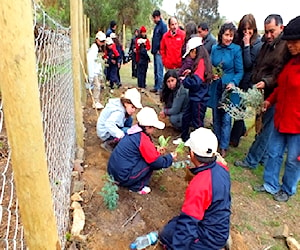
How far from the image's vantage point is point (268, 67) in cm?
384

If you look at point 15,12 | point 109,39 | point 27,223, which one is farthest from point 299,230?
point 109,39

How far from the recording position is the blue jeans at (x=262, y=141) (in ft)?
13.1

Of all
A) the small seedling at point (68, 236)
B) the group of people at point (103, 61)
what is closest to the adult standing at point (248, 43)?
the small seedling at point (68, 236)

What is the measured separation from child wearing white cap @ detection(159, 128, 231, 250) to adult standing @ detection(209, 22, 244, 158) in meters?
2.13

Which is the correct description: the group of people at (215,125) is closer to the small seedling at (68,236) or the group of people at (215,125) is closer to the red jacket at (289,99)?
the red jacket at (289,99)

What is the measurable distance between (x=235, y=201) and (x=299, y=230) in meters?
0.69

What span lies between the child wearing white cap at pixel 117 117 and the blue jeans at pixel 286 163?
1.68 m

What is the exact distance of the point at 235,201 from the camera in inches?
137

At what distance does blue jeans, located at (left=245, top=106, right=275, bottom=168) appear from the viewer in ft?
13.1

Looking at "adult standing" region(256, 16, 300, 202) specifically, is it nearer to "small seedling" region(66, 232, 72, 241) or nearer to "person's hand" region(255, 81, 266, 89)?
"person's hand" region(255, 81, 266, 89)

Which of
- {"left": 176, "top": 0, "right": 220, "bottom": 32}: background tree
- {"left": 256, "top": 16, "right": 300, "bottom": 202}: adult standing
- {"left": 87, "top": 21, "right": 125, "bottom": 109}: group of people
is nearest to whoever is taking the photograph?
{"left": 256, "top": 16, "right": 300, "bottom": 202}: adult standing

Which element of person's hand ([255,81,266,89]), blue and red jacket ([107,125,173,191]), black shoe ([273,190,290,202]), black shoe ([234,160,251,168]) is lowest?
black shoe ([273,190,290,202])

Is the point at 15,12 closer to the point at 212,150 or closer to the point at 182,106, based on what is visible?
the point at 212,150

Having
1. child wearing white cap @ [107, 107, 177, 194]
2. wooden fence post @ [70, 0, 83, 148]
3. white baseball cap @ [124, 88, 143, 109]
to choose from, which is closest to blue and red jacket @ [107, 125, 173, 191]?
child wearing white cap @ [107, 107, 177, 194]
